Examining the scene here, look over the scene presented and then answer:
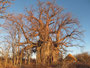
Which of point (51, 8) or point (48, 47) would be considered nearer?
point (48, 47)

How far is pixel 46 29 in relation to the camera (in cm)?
1549

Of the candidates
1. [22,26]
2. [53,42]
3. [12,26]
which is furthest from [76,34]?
[12,26]

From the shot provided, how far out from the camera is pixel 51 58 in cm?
1512

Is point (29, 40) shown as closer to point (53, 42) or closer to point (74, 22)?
point (53, 42)

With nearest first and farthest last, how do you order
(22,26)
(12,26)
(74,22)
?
(12,26) < (22,26) < (74,22)

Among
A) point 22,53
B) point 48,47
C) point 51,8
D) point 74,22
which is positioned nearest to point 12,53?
point 22,53

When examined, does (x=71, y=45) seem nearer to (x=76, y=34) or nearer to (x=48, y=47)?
(x=76, y=34)

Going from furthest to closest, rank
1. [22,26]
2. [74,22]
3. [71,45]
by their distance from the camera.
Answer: [74,22] → [71,45] → [22,26]

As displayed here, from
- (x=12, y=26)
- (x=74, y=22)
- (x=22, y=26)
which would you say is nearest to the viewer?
(x=12, y=26)

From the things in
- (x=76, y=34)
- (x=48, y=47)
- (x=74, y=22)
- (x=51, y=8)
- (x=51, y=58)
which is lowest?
(x=51, y=58)

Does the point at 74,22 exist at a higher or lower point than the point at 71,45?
higher

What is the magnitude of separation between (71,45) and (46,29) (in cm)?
411

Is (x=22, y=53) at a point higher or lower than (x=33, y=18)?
lower

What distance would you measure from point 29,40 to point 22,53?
2.24 metres
